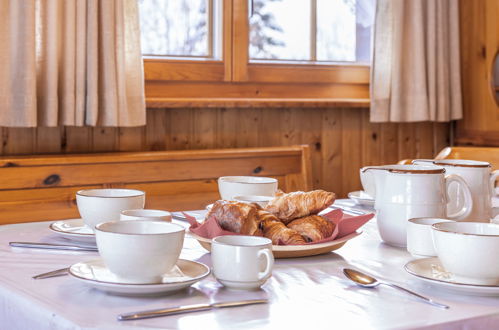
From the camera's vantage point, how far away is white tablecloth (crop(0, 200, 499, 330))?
0.75 m

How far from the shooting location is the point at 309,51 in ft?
10.3

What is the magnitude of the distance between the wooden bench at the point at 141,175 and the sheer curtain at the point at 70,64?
0.14 metres

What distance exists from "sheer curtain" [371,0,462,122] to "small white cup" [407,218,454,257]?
2.07 m

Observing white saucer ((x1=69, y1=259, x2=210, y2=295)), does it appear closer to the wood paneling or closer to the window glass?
the window glass

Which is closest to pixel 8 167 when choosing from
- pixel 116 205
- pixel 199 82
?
pixel 199 82

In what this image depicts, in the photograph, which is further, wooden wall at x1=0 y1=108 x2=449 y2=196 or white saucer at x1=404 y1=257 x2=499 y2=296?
wooden wall at x1=0 y1=108 x2=449 y2=196

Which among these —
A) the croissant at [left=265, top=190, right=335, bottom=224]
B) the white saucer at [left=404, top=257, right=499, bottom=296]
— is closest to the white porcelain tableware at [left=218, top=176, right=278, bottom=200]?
the croissant at [left=265, top=190, right=335, bottom=224]

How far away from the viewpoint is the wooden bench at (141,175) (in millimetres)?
2355

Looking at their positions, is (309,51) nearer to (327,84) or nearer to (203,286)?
(327,84)

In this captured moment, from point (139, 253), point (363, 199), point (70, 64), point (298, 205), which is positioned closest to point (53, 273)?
point (139, 253)

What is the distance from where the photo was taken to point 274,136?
9.92ft

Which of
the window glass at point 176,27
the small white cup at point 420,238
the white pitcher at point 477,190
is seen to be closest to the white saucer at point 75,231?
the small white cup at point 420,238

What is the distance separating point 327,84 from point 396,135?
43 cm

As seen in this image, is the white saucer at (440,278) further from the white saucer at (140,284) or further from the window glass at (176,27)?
the window glass at (176,27)
